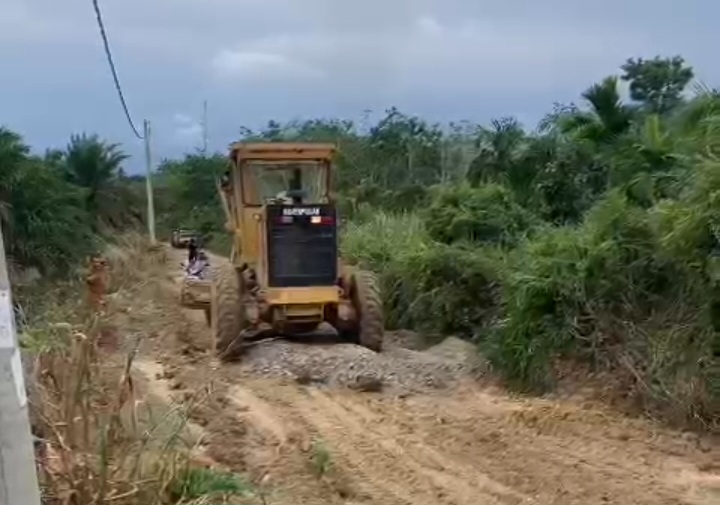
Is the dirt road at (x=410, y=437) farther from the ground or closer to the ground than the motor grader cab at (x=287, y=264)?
closer to the ground

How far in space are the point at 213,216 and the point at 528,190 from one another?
28281 mm

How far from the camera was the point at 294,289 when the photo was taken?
13891 millimetres

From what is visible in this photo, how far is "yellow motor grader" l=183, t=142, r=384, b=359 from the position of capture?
45.5ft

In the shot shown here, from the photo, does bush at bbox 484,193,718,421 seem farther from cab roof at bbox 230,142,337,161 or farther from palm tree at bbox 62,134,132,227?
palm tree at bbox 62,134,132,227

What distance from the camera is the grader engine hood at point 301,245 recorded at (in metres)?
13.9

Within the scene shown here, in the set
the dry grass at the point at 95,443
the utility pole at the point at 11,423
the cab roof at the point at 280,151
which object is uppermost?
the cab roof at the point at 280,151

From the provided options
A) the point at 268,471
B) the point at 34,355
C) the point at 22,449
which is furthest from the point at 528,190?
the point at 22,449

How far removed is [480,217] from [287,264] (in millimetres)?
4930

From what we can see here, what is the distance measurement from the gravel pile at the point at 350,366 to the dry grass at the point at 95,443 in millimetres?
6563

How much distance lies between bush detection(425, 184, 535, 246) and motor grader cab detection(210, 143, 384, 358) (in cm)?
362

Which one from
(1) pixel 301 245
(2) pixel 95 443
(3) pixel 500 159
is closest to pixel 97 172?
(3) pixel 500 159

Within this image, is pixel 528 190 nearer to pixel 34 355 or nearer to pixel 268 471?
pixel 268 471

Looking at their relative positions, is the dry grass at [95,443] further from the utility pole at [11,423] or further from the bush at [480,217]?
the bush at [480,217]

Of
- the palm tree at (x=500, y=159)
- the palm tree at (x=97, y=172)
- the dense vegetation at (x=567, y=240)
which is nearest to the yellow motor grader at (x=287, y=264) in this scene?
the dense vegetation at (x=567, y=240)
